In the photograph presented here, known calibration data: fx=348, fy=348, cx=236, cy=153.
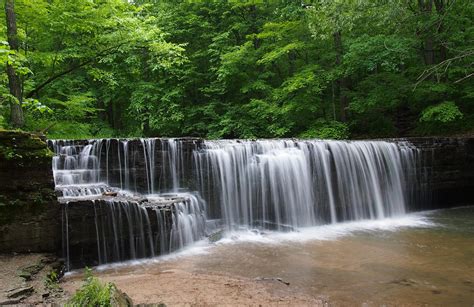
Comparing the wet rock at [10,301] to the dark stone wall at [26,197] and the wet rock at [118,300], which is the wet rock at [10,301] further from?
the dark stone wall at [26,197]

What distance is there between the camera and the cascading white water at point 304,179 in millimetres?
11172

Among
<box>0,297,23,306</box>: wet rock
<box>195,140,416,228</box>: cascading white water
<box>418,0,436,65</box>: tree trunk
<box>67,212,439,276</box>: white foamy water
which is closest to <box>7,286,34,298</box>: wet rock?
<box>0,297,23,306</box>: wet rock

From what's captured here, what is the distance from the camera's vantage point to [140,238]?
791cm

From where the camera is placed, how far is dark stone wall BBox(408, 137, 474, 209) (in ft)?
45.2

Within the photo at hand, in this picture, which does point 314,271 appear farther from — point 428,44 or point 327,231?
point 428,44

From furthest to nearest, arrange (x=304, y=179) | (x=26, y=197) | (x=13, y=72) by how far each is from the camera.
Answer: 1. (x=304, y=179)
2. (x=13, y=72)
3. (x=26, y=197)

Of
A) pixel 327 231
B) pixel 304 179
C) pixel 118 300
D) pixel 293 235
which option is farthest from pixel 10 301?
pixel 304 179

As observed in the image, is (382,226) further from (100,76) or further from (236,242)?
(100,76)

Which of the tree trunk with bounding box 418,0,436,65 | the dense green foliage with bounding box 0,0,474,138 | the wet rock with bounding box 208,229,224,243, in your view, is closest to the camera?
the wet rock with bounding box 208,229,224,243

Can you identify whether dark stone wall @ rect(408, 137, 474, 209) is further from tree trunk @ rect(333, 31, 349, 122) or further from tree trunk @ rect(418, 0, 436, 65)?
tree trunk @ rect(418, 0, 436, 65)

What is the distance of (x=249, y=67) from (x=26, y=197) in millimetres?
14077

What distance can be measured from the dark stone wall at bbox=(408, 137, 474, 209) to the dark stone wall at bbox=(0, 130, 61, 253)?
12.7 m

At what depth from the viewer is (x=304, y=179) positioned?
1201cm

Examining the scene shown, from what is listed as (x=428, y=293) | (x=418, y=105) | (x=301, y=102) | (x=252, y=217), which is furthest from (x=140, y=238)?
(x=418, y=105)
